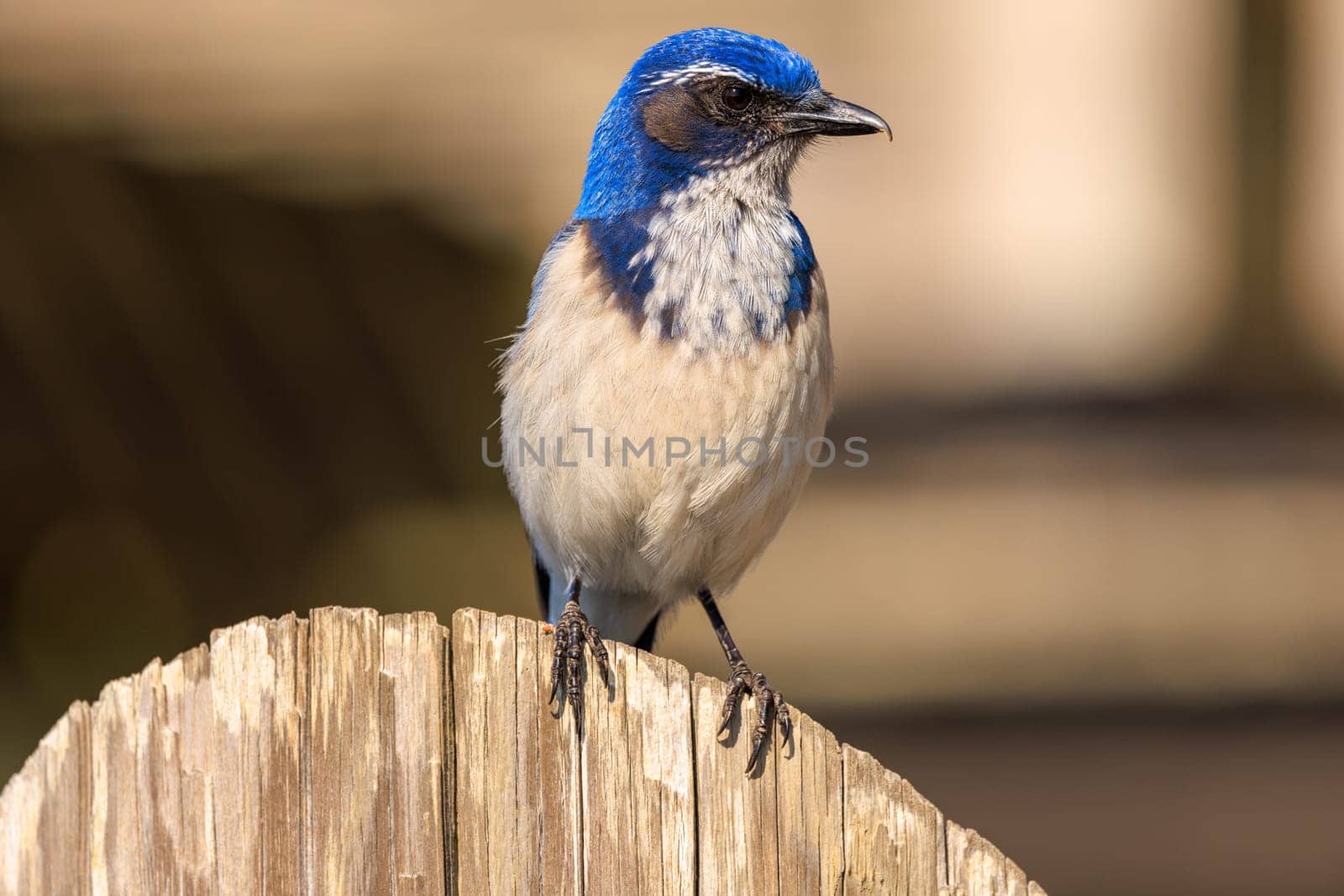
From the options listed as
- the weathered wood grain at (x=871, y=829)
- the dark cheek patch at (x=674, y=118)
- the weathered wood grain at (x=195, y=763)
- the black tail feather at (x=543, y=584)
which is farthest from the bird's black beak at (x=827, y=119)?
the weathered wood grain at (x=195, y=763)

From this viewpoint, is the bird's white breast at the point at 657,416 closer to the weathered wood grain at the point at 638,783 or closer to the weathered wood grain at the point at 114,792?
the weathered wood grain at the point at 638,783

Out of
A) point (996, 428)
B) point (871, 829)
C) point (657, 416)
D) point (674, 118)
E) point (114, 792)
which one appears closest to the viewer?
point (871, 829)

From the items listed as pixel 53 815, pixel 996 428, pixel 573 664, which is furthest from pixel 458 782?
pixel 996 428

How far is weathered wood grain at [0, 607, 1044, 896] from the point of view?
2.58m

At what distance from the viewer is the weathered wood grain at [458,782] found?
2.58 meters

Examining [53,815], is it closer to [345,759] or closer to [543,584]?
[345,759]

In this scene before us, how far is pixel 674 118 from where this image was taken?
425cm

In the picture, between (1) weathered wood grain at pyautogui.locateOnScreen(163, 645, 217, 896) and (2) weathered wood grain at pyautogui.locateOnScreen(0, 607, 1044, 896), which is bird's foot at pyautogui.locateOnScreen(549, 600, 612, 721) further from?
(1) weathered wood grain at pyautogui.locateOnScreen(163, 645, 217, 896)

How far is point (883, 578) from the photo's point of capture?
709cm

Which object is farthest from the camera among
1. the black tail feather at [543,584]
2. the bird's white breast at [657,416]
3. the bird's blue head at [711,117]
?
the black tail feather at [543,584]

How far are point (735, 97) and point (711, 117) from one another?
4.1 inches

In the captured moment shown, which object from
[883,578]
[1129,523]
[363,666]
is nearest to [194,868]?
[363,666]

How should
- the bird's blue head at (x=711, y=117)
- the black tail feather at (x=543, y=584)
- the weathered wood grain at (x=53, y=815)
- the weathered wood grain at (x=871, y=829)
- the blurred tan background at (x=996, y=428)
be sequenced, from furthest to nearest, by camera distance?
the blurred tan background at (x=996, y=428) < the black tail feather at (x=543, y=584) < the bird's blue head at (x=711, y=117) < the weathered wood grain at (x=53, y=815) < the weathered wood grain at (x=871, y=829)

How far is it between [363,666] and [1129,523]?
512cm
